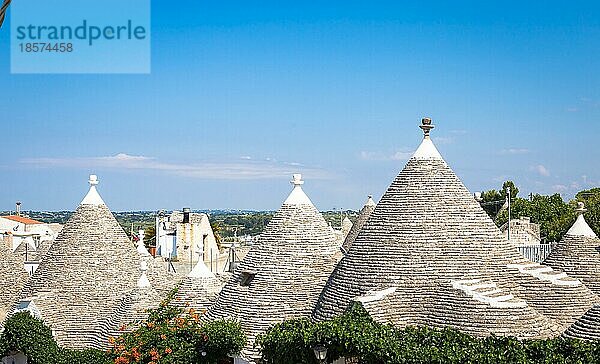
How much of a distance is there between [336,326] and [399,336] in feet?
3.32

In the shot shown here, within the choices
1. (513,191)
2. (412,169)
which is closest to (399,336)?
(412,169)

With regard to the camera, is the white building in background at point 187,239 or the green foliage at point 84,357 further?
the white building in background at point 187,239

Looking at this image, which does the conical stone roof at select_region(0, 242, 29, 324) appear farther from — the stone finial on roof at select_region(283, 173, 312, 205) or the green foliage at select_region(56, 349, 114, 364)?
the stone finial on roof at select_region(283, 173, 312, 205)

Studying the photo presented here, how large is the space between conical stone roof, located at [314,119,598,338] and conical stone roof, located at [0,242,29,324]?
9777 mm

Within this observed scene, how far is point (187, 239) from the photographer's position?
124ft

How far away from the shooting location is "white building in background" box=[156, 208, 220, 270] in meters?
37.4

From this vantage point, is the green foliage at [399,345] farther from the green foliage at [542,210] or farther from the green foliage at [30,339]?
the green foliage at [542,210]

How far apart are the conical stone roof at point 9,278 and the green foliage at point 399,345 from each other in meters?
9.60

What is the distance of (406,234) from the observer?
1352cm

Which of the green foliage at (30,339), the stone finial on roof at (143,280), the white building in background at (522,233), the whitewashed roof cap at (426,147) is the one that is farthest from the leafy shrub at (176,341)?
the white building in background at (522,233)

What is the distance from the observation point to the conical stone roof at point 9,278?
1953cm

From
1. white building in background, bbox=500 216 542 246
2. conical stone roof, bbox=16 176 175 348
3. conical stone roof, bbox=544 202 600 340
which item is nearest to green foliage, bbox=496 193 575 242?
white building in background, bbox=500 216 542 246

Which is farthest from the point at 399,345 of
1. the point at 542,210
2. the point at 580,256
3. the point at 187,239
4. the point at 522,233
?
the point at 542,210

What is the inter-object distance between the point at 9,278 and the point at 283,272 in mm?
9008
